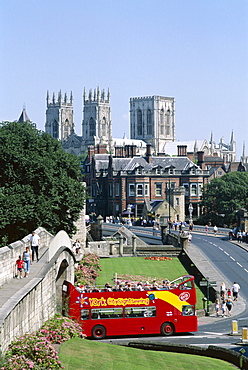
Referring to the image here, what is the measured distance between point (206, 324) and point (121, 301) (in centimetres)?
893

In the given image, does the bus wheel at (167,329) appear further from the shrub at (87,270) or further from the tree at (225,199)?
the tree at (225,199)

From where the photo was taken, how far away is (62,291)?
107 feet

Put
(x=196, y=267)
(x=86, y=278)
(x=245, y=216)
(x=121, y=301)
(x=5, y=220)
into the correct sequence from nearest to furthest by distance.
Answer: (x=121, y=301)
(x=86, y=278)
(x=5, y=220)
(x=196, y=267)
(x=245, y=216)

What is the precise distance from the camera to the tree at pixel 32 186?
52.1 m

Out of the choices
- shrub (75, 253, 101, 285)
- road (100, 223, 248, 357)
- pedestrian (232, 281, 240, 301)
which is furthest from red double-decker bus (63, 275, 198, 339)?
Result: pedestrian (232, 281, 240, 301)

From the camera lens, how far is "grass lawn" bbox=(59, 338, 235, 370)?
71.3 feet

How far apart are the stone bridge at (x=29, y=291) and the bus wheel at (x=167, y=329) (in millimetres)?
5310

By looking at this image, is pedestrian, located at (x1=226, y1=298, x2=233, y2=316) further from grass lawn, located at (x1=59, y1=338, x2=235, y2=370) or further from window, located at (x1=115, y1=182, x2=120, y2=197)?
window, located at (x1=115, y1=182, x2=120, y2=197)

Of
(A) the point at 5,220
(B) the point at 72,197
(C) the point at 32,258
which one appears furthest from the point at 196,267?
(C) the point at 32,258

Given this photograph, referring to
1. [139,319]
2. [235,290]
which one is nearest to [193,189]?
[235,290]

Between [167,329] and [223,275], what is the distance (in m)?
22.2

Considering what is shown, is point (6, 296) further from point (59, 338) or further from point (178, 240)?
point (178, 240)

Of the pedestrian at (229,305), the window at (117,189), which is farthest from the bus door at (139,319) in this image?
the window at (117,189)

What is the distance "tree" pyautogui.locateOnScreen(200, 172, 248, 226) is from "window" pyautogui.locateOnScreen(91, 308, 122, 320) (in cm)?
7632
